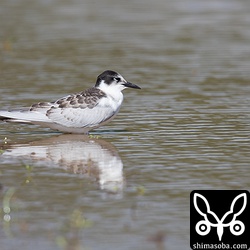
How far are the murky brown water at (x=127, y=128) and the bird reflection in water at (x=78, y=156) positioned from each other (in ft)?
0.04

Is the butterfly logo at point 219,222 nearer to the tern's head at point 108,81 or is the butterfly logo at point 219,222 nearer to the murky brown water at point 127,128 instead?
the murky brown water at point 127,128

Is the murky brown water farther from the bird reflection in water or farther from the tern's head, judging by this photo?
the tern's head

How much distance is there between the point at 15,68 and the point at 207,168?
6419mm

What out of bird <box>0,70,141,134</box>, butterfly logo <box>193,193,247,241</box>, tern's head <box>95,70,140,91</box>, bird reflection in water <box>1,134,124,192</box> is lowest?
butterfly logo <box>193,193,247,241</box>

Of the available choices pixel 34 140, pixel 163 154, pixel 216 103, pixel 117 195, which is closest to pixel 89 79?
pixel 216 103

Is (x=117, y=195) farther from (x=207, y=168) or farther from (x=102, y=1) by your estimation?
(x=102, y=1)

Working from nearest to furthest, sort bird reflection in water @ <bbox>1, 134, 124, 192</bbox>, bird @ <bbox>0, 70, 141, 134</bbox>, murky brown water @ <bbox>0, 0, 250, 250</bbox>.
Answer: murky brown water @ <bbox>0, 0, 250, 250</bbox> < bird reflection in water @ <bbox>1, 134, 124, 192</bbox> < bird @ <bbox>0, 70, 141, 134</bbox>

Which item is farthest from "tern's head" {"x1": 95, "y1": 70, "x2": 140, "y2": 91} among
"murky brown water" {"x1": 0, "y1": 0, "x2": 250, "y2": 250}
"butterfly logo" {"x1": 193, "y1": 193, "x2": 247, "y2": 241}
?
"butterfly logo" {"x1": 193, "y1": 193, "x2": 247, "y2": 241}

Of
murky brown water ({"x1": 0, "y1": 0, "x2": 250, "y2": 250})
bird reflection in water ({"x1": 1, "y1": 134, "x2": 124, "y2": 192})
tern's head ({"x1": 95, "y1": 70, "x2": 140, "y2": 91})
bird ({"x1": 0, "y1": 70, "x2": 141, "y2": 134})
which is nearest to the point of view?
murky brown water ({"x1": 0, "y1": 0, "x2": 250, "y2": 250})

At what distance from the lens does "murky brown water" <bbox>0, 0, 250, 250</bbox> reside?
7.00 metres

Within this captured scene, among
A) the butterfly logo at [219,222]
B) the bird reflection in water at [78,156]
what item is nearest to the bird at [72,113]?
the bird reflection in water at [78,156]

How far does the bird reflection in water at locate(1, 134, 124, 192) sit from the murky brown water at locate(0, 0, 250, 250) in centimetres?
1

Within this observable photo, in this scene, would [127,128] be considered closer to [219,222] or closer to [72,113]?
[72,113]

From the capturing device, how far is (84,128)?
10516 millimetres
